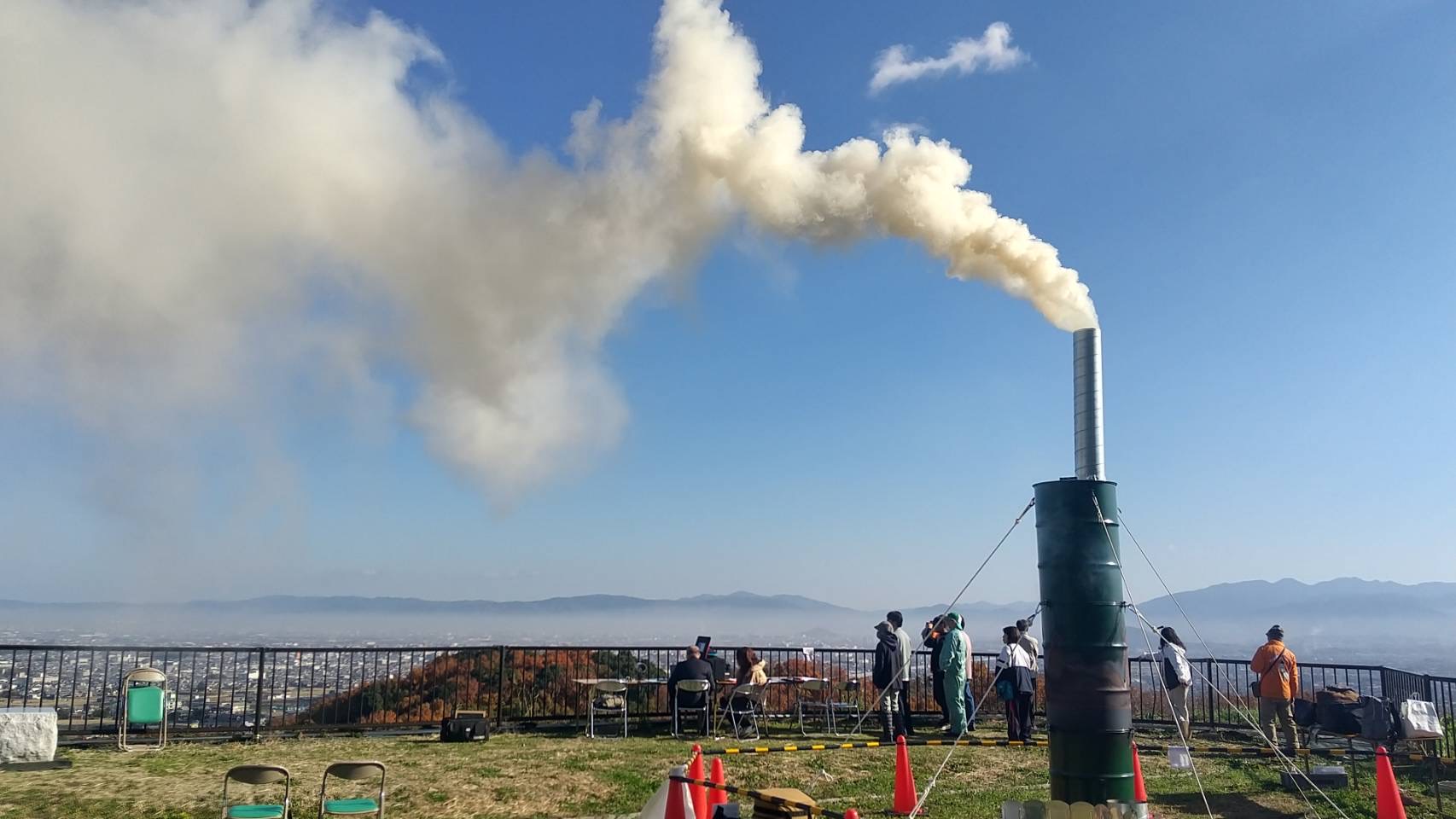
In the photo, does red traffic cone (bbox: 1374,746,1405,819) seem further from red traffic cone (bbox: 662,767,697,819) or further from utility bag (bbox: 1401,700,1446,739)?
red traffic cone (bbox: 662,767,697,819)

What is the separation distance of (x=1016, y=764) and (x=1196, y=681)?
307 inches

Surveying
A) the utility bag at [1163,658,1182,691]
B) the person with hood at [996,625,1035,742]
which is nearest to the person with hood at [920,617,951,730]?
the person with hood at [996,625,1035,742]

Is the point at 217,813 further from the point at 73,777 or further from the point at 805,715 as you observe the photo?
the point at 805,715

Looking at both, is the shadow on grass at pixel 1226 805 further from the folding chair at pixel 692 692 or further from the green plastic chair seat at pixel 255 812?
the green plastic chair seat at pixel 255 812

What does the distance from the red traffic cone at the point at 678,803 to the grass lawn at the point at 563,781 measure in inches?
104

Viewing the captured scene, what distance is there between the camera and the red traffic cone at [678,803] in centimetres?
647

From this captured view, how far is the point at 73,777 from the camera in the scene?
1003 centimetres

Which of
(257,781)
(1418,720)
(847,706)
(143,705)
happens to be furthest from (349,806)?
(1418,720)

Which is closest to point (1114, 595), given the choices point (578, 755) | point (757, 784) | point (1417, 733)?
point (757, 784)

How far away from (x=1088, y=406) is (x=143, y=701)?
11.5 m

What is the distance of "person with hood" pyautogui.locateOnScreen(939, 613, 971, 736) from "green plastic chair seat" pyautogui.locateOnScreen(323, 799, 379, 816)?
8.13m

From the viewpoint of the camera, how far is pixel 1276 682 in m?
13.0

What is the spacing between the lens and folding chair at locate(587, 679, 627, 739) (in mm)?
13781

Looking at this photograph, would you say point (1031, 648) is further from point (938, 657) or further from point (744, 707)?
point (744, 707)
